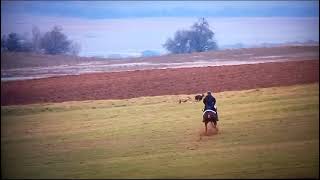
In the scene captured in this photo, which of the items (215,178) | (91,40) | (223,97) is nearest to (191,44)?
(223,97)

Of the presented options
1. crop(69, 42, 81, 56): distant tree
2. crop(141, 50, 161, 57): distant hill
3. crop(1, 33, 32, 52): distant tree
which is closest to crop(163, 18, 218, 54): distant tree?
crop(141, 50, 161, 57): distant hill

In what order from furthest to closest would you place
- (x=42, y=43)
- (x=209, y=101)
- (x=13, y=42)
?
1. (x=209, y=101)
2. (x=42, y=43)
3. (x=13, y=42)

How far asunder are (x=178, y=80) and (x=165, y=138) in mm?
801

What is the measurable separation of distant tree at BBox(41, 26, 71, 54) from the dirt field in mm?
388

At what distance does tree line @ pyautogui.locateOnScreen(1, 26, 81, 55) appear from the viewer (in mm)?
7465

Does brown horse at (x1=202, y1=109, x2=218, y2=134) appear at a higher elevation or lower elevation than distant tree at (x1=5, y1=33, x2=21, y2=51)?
lower

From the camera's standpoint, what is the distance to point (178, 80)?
7.75 metres

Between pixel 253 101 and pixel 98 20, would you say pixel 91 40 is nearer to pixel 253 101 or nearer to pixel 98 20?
pixel 98 20

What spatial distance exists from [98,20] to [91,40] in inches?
11.3

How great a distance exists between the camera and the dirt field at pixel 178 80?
7.68 m

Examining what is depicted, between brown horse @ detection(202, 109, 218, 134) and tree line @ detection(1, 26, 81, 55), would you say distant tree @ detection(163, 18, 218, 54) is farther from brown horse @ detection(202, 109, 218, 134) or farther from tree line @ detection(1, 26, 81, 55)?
tree line @ detection(1, 26, 81, 55)

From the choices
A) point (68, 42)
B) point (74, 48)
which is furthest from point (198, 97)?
point (68, 42)

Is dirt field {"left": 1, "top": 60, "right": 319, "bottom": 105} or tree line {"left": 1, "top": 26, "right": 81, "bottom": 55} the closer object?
tree line {"left": 1, "top": 26, "right": 81, "bottom": 55}

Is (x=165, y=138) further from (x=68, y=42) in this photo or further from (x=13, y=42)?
(x=13, y=42)
